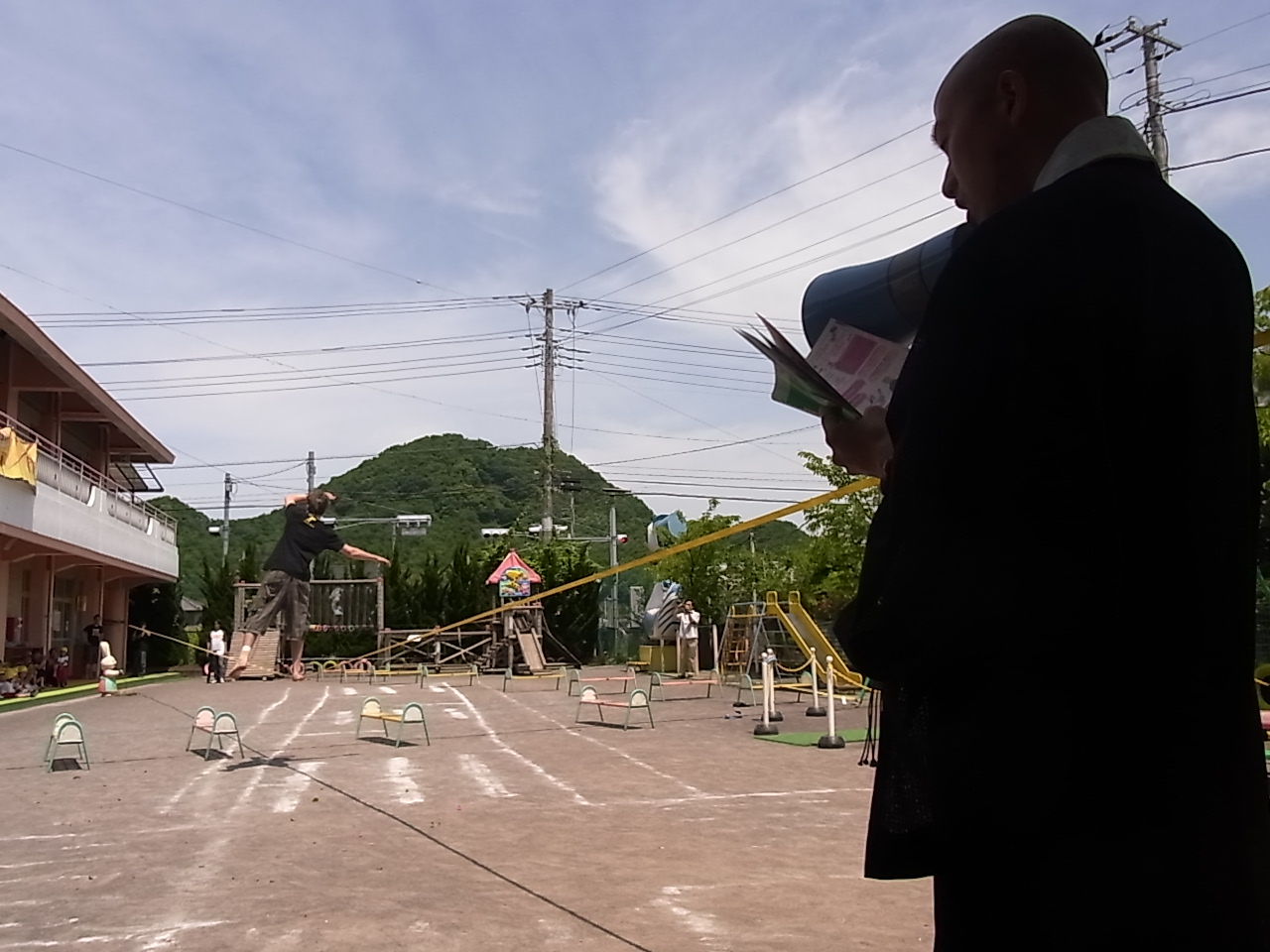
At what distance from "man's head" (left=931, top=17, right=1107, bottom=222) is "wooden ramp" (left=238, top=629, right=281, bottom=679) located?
32.6m

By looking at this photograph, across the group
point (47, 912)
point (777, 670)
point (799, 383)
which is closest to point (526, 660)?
point (777, 670)

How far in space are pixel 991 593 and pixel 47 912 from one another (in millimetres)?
6260

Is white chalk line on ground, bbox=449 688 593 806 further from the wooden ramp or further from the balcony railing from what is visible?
the wooden ramp

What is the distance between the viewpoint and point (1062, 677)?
1075 millimetres

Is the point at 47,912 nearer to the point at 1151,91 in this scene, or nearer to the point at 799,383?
the point at 799,383

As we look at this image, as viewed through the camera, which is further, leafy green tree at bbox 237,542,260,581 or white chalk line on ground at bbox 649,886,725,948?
leafy green tree at bbox 237,542,260,581

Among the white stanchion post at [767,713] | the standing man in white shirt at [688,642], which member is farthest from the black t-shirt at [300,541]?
the white stanchion post at [767,713]

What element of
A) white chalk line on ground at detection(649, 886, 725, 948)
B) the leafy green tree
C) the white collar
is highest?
the leafy green tree

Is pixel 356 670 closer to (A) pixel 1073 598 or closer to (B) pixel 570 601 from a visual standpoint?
(B) pixel 570 601

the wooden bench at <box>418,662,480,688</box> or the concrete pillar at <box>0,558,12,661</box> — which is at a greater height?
the concrete pillar at <box>0,558,12,661</box>

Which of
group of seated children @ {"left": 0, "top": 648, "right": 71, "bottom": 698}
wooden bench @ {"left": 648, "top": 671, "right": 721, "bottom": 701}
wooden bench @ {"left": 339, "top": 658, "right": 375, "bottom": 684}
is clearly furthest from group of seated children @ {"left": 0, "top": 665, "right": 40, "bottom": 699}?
wooden bench @ {"left": 648, "top": 671, "right": 721, "bottom": 701}

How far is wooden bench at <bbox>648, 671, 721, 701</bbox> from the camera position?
2252 cm

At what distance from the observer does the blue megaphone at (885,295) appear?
1.58 meters

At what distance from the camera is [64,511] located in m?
23.9
